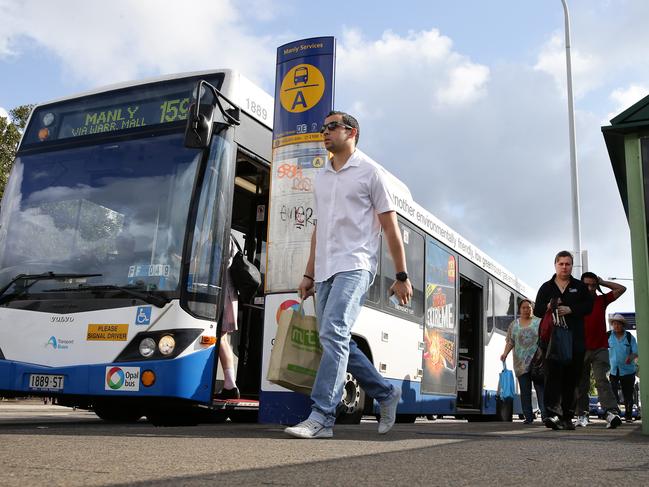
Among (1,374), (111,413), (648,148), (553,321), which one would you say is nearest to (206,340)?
Answer: (1,374)

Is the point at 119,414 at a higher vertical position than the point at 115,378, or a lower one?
lower

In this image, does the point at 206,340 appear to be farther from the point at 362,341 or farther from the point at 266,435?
the point at 362,341

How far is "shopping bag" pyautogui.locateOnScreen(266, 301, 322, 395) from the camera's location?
5570 millimetres

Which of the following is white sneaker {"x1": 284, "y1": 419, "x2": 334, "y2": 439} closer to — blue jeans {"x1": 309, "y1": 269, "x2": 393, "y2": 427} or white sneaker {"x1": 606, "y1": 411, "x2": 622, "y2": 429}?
blue jeans {"x1": 309, "y1": 269, "x2": 393, "y2": 427}

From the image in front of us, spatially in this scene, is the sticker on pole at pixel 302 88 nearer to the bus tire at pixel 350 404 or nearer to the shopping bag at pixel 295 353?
the shopping bag at pixel 295 353

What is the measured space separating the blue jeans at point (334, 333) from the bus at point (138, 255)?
1570mm

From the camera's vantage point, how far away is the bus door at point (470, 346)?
43.3 ft

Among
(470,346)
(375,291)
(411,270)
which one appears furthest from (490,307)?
(375,291)

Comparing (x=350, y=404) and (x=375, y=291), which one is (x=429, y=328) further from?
(x=350, y=404)

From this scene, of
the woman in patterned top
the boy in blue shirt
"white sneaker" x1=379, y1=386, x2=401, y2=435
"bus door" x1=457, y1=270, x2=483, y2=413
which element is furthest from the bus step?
the boy in blue shirt

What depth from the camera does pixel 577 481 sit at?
312 centimetres

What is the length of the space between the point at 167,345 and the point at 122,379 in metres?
0.46

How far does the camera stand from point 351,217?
5531 mm

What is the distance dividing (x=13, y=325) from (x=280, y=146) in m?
2.87
